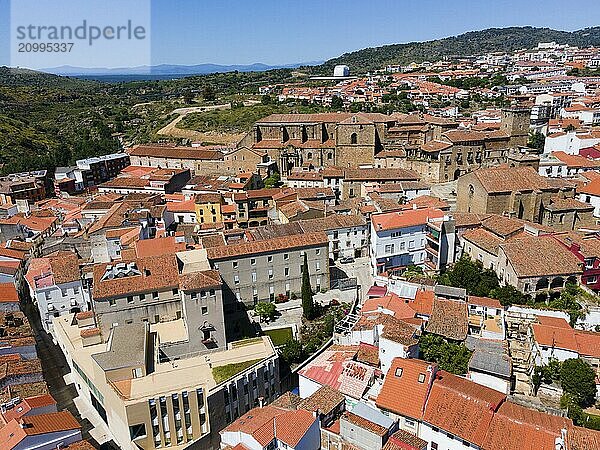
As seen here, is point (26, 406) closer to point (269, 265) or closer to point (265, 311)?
point (265, 311)

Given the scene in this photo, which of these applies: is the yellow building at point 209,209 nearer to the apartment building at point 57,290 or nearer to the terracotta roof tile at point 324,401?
the apartment building at point 57,290

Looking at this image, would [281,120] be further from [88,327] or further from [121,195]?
[88,327]

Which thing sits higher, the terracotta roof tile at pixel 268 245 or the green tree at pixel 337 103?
the green tree at pixel 337 103

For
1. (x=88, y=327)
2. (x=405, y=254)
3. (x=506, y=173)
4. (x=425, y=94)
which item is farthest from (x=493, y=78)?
(x=88, y=327)

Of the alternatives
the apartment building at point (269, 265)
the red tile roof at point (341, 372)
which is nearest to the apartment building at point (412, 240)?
the apartment building at point (269, 265)

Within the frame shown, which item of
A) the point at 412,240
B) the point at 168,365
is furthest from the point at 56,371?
the point at 412,240
